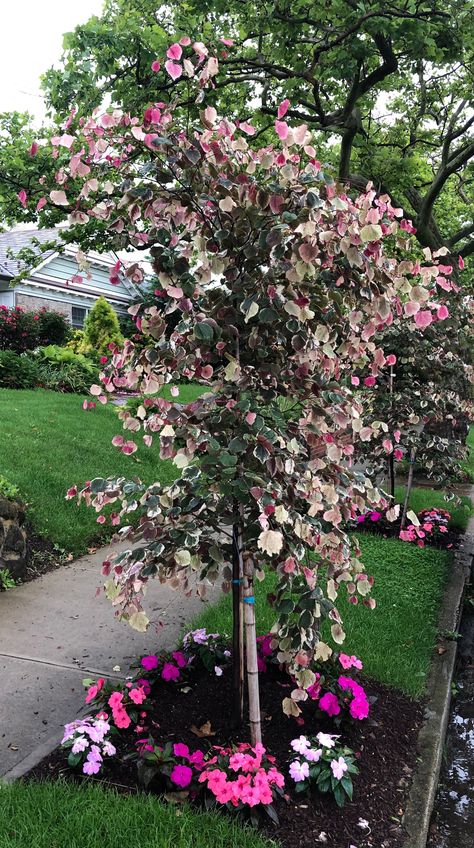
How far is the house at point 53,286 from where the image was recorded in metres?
19.4

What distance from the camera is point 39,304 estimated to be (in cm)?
2028

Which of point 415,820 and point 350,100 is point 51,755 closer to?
point 415,820

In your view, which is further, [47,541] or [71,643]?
[47,541]

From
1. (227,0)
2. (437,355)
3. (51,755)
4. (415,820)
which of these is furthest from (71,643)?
(227,0)

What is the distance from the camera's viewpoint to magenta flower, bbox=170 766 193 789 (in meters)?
2.40

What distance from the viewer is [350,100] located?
23.8 feet

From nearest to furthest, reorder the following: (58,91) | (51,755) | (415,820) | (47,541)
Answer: (415,820)
(51,755)
(47,541)
(58,91)

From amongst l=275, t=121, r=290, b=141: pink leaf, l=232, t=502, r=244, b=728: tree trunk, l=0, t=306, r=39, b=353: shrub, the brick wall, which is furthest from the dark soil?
the brick wall

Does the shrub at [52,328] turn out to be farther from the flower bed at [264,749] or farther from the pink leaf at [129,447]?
the pink leaf at [129,447]

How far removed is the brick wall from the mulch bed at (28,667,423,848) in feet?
56.9

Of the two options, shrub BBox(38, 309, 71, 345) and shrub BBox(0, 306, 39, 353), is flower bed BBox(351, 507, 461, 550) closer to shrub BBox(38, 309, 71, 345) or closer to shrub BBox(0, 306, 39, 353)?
shrub BBox(0, 306, 39, 353)

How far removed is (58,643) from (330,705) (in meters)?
1.76

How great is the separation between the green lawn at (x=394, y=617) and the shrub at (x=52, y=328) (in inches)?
516

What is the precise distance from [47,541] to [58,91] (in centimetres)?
438
